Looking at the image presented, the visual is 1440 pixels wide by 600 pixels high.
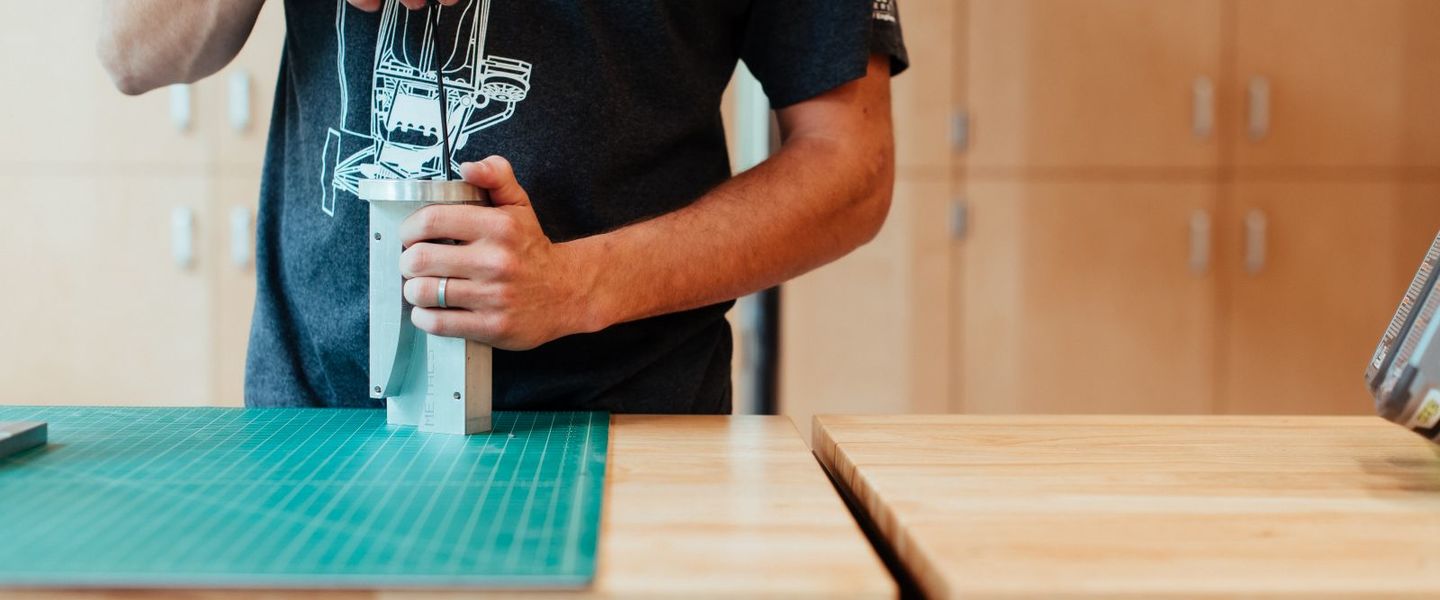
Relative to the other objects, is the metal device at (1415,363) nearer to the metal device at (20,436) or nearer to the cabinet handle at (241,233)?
the metal device at (20,436)

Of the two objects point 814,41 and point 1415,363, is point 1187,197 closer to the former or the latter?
point 814,41

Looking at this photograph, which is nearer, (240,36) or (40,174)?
(240,36)

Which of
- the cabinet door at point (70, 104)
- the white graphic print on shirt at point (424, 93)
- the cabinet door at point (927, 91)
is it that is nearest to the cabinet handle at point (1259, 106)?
the cabinet door at point (927, 91)

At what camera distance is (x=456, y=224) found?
2.63ft

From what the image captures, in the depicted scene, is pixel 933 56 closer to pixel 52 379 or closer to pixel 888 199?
pixel 888 199

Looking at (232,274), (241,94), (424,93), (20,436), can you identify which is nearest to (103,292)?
(232,274)

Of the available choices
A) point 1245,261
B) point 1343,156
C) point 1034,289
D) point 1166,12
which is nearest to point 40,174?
point 1034,289

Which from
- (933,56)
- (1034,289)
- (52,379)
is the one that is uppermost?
(933,56)

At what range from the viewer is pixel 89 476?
69 cm

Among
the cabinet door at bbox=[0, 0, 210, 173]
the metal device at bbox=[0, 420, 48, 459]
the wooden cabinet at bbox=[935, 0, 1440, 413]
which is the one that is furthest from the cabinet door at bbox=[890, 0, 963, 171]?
the metal device at bbox=[0, 420, 48, 459]

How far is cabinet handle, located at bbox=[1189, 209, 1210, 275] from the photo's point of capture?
2459 mm

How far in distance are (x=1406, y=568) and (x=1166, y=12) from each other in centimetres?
214

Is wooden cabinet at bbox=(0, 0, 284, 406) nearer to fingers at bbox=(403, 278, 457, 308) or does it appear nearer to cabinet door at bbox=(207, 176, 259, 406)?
cabinet door at bbox=(207, 176, 259, 406)

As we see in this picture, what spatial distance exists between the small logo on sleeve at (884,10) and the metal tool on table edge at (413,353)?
458 millimetres
